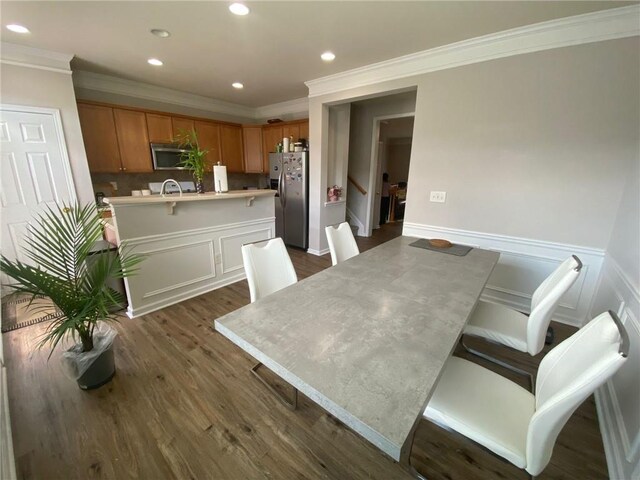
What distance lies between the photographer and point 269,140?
503cm

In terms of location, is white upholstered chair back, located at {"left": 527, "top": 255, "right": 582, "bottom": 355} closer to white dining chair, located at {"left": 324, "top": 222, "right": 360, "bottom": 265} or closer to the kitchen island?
white dining chair, located at {"left": 324, "top": 222, "right": 360, "bottom": 265}

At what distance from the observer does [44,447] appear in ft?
4.34

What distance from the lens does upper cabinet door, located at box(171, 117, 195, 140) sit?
13.7 ft

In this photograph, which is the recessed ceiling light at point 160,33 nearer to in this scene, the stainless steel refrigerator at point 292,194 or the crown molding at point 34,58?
the crown molding at point 34,58

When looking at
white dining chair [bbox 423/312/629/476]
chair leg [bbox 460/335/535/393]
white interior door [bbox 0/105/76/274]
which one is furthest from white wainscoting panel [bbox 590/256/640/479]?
white interior door [bbox 0/105/76/274]

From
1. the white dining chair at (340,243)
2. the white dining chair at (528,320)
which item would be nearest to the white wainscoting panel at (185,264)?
the white dining chair at (340,243)

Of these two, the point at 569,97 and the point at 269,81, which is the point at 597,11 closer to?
the point at 569,97

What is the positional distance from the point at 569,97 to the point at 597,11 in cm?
56

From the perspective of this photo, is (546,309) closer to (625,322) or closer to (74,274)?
(625,322)

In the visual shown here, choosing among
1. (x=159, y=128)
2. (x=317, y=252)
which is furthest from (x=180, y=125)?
(x=317, y=252)

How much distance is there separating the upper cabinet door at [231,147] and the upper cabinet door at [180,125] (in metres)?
0.62

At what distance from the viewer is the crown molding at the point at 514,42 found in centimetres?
189

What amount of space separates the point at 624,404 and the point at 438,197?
2.06 m

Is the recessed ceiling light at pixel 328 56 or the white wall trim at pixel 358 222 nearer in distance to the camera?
the recessed ceiling light at pixel 328 56
